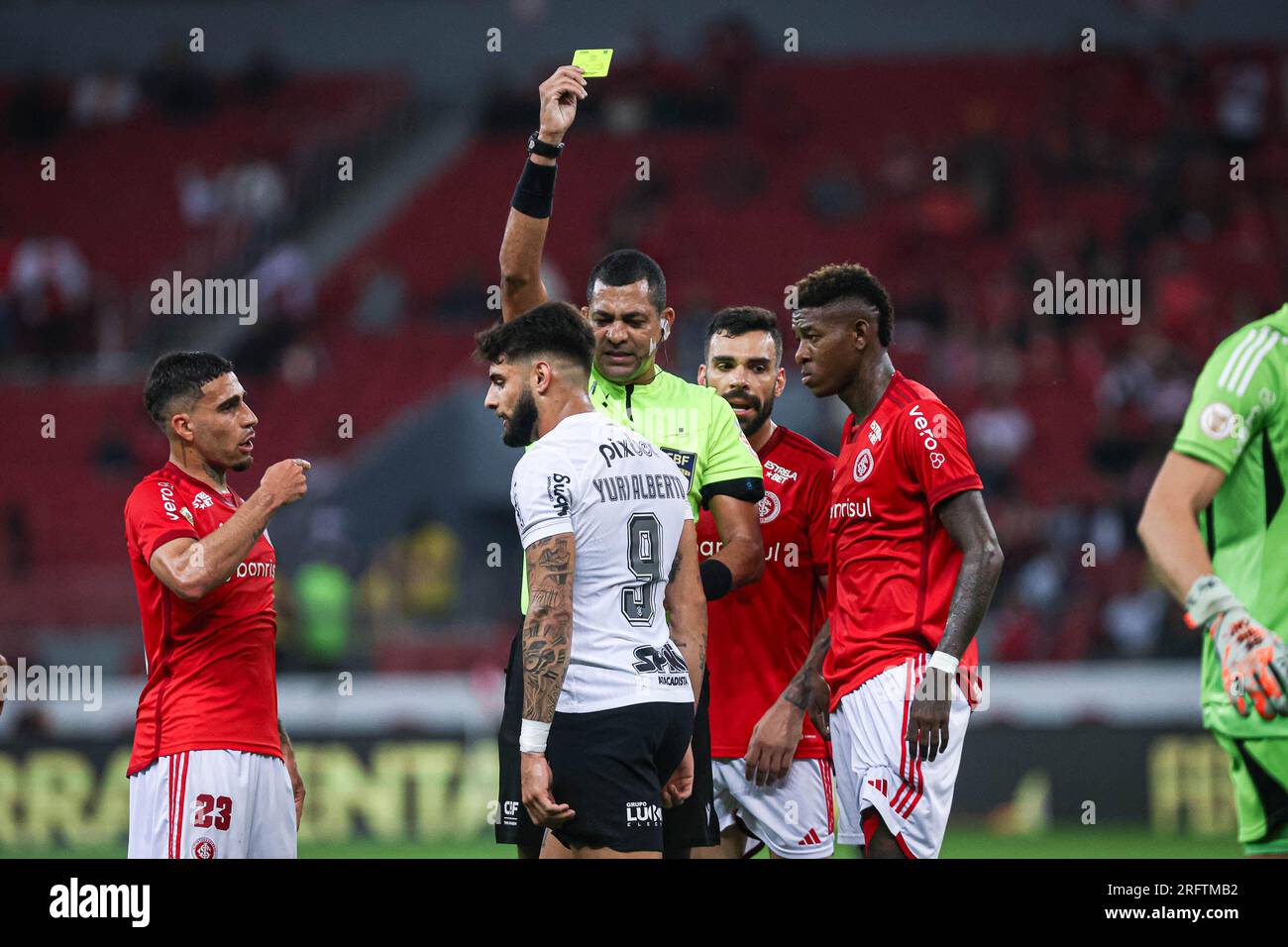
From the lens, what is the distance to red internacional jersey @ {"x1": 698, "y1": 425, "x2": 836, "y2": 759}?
7359 mm

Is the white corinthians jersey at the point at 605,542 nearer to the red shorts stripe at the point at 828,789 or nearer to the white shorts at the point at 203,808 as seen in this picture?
the white shorts at the point at 203,808

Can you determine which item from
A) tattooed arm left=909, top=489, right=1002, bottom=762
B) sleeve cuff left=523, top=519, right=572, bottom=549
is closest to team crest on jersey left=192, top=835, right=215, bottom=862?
sleeve cuff left=523, top=519, right=572, bottom=549

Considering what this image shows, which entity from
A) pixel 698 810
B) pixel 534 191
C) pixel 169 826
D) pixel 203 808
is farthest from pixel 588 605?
pixel 534 191

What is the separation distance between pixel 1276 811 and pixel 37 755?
11620mm

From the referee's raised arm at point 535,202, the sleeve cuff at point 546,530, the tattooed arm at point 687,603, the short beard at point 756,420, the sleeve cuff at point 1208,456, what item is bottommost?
Result: the tattooed arm at point 687,603

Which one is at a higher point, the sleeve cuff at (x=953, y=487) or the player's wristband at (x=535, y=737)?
the sleeve cuff at (x=953, y=487)

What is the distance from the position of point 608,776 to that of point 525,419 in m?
1.30

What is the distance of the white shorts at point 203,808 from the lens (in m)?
6.22

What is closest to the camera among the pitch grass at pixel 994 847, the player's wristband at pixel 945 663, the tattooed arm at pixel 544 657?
the tattooed arm at pixel 544 657

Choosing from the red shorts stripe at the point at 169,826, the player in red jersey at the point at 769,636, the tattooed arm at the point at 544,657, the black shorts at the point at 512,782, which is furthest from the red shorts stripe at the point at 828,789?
the red shorts stripe at the point at 169,826

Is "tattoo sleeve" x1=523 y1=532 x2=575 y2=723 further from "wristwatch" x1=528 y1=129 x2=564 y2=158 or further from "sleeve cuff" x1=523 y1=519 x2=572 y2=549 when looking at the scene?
"wristwatch" x1=528 y1=129 x2=564 y2=158

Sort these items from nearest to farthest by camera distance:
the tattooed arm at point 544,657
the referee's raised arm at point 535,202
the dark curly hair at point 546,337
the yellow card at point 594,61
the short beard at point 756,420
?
the tattooed arm at point 544,657
the dark curly hair at point 546,337
the yellow card at point 594,61
the referee's raised arm at point 535,202
the short beard at point 756,420

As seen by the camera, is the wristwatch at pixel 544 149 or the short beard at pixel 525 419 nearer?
the short beard at pixel 525 419

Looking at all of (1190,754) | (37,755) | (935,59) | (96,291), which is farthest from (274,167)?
(1190,754)
